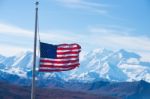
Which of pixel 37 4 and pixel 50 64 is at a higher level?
pixel 37 4

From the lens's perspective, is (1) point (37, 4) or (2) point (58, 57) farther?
(2) point (58, 57)

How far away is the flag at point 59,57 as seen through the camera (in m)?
32.3

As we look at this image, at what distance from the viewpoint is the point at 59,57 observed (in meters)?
33.1

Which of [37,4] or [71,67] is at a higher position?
[37,4]

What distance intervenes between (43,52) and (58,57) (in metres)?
1.55

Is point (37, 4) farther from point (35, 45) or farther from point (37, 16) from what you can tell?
point (35, 45)

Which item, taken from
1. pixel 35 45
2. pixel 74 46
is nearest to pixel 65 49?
pixel 74 46

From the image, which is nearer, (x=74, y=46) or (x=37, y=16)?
(x=37, y=16)

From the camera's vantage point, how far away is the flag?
32344 millimetres

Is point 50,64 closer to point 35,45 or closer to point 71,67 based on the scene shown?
point 71,67

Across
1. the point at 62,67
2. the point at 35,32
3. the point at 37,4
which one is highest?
the point at 37,4

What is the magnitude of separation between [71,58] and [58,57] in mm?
1034

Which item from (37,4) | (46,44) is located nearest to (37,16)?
(37,4)

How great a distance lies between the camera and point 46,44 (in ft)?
107
